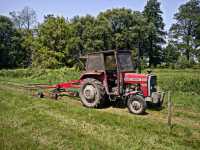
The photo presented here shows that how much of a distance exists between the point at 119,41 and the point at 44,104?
35.0 m

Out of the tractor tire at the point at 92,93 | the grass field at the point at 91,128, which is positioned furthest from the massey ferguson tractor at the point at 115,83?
the grass field at the point at 91,128

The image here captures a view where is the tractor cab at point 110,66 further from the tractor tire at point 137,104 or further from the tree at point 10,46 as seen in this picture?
the tree at point 10,46

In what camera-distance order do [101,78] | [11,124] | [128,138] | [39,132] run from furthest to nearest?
[101,78]
[11,124]
[39,132]
[128,138]

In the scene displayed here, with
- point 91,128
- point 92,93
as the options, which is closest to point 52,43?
point 92,93

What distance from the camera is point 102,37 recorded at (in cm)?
4188

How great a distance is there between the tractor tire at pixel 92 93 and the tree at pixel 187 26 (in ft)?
146

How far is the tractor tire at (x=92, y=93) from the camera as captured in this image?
28.9ft

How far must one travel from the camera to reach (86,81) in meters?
9.25

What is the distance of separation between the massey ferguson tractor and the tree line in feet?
80.1

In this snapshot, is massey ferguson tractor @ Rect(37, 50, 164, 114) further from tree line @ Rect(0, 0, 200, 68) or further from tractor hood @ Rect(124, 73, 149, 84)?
tree line @ Rect(0, 0, 200, 68)

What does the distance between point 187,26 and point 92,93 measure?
4972 centimetres

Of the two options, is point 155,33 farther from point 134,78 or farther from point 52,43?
point 134,78

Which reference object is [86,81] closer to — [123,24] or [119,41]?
[119,41]

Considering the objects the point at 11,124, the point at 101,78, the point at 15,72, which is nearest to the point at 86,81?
the point at 101,78
